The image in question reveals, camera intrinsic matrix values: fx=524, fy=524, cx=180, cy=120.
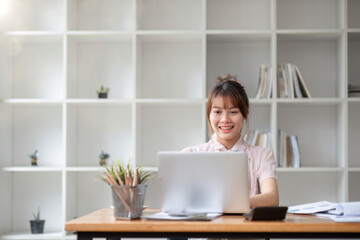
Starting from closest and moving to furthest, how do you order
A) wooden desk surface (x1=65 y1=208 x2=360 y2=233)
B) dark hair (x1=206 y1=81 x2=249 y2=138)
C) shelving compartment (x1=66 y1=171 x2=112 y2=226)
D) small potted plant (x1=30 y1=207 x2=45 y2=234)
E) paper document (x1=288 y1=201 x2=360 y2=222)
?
wooden desk surface (x1=65 y1=208 x2=360 y2=233) < paper document (x1=288 y1=201 x2=360 y2=222) < dark hair (x1=206 y1=81 x2=249 y2=138) < small potted plant (x1=30 y1=207 x2=45 y2=234) < shelving compartment (x1=66 y1=171 x2=112 y2=226)

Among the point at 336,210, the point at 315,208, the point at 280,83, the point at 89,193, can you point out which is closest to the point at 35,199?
the point at 89,193

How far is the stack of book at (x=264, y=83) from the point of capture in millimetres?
3740

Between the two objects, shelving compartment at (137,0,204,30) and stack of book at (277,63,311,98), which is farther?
shelving compartment at (137,0,204,30)

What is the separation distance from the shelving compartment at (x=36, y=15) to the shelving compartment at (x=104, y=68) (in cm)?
28

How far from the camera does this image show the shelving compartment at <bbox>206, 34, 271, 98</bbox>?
4051mm

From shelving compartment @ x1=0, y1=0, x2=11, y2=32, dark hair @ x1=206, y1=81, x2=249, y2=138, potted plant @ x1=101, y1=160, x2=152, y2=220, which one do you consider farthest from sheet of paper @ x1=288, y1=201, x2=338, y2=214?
shelving compartment @ x1=0, y1=0, x2=11, y2=32

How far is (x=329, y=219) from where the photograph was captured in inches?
73.8

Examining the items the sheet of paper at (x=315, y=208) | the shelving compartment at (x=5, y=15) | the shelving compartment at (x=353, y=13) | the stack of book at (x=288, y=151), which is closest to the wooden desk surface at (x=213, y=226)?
the sheet of paper at (x=315, y=208)

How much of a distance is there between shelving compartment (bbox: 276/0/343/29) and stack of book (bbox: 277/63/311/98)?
455 millimetres

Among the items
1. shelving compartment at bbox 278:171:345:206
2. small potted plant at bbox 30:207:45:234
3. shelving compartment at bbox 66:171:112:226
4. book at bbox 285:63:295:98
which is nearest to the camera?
book at bbox 285:63:295:98

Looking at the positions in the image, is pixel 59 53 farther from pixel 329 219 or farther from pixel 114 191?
pixel 329 219

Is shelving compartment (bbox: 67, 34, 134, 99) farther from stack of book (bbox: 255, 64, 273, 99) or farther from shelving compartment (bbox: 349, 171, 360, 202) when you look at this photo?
shelving compartment (bbox: 349, 171, 360, 202)

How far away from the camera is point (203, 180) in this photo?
1.93 m

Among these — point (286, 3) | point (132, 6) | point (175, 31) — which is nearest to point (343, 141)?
point (286, 3)
